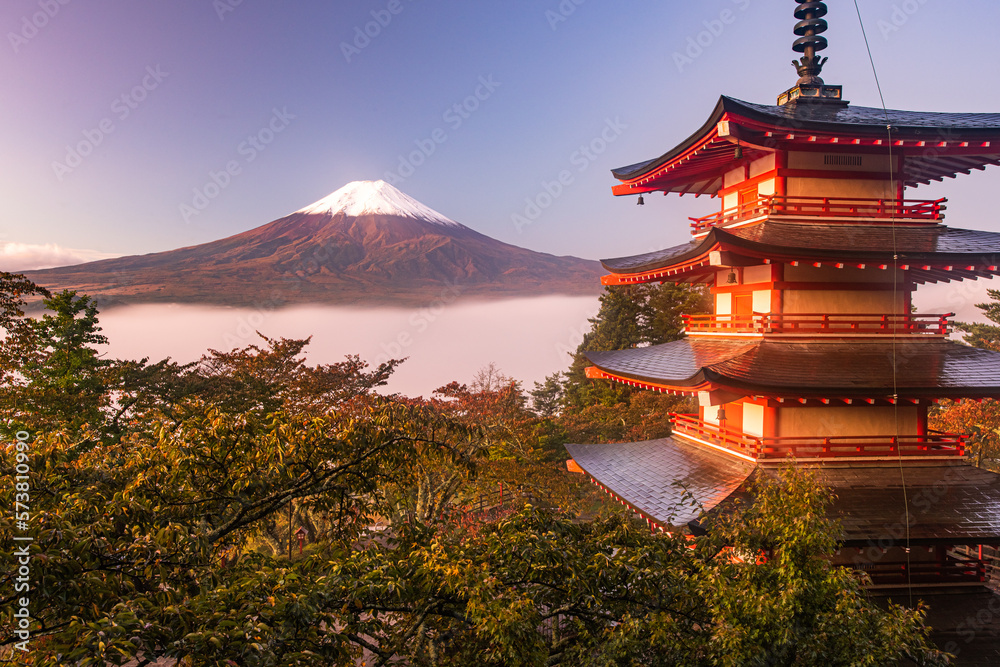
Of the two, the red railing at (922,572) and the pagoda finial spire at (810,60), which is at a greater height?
the pagoda finial spire at (810,60)

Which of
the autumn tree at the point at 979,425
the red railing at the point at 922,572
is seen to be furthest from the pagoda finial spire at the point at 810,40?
the autumn tree at the point at 979,425

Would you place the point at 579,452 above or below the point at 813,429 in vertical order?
below

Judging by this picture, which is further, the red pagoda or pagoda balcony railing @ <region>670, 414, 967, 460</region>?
pagoda balcony railing @ <region>670, 414, 967, 460</region>

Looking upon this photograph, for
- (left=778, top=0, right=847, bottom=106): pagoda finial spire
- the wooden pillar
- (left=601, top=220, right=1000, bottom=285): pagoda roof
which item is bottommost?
(left=601, top=220, right=1000, bottom=285): pagoda roof

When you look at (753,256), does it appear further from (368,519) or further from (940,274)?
(368,519)

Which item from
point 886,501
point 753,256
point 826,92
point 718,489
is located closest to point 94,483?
point 718,489

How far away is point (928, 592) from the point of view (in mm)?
8289

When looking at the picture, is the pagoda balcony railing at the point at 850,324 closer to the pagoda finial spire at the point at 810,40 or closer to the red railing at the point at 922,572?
the red railing at the point at 922,572

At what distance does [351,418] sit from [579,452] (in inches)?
350

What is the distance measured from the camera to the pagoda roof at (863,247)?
8094mm

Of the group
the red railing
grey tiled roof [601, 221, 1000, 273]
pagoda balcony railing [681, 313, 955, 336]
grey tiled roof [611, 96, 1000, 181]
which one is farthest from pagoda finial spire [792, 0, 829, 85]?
the red railing

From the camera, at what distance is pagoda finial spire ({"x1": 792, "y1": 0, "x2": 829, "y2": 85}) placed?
34.3 ft

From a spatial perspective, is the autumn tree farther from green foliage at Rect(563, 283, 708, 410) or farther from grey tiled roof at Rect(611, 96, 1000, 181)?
grey tiled roof at Rect(611, 96, 1000, 181)

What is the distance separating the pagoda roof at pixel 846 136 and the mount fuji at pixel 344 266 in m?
47.9
